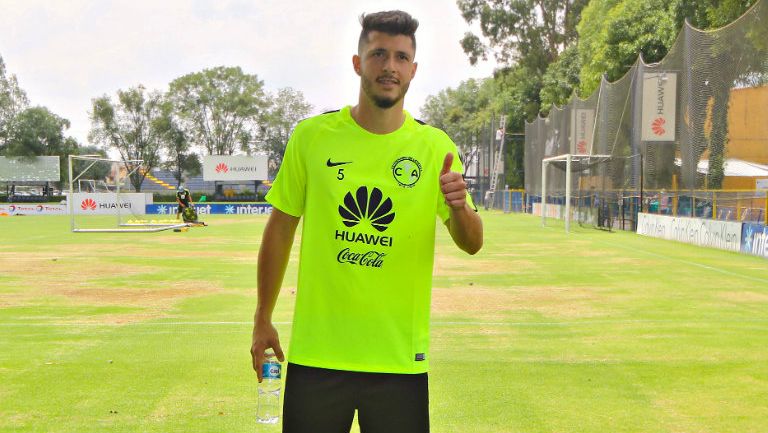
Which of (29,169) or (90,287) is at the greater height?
(29,169)

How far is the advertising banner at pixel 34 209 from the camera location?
182 feet

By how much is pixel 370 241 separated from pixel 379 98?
0.51 m

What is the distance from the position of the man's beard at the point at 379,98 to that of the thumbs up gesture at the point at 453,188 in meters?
0.32

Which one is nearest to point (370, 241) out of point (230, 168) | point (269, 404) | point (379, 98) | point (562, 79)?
point (379, 98)

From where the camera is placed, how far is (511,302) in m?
11.6

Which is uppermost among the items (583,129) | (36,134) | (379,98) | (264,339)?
(36,134)

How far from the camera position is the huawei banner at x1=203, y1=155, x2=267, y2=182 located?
6519 cm

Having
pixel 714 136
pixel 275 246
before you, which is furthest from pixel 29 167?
pixel 275 246

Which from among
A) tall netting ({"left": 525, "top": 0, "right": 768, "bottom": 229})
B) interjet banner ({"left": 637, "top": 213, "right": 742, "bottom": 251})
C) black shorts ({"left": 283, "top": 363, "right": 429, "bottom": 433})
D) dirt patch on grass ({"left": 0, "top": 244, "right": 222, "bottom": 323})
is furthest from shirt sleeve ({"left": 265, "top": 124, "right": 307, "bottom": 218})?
interjet banner ({"left": 637, "top": 213, "right": 742, "bottom": 251})

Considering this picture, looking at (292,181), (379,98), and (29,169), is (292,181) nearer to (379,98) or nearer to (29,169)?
(379,98)

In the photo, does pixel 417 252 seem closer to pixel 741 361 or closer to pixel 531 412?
pixel 531 412

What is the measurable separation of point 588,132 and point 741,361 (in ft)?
88.1

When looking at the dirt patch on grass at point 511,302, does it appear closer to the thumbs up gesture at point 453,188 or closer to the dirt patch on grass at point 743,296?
the dirt patch on grass at point 743,296

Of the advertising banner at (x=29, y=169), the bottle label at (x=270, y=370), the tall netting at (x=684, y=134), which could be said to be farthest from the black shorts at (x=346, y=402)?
the advertising banner at (x=29, y=169)
